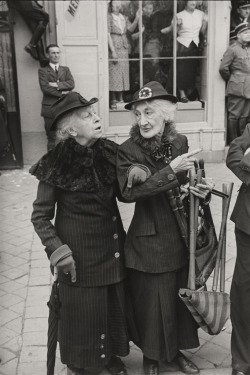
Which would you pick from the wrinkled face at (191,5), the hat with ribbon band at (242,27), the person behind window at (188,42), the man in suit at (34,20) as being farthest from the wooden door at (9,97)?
the hat with ribbon band at (242,27)

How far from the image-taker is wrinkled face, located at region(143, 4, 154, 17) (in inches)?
340

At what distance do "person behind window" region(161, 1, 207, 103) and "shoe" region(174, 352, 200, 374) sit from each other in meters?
6.13

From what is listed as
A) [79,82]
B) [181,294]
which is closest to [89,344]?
[181,294]

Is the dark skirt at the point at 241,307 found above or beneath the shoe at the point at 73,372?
above

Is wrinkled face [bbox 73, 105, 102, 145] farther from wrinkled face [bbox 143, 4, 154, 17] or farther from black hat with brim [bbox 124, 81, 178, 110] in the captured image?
wrinkled face [bbox 143, 4, 154, 17]

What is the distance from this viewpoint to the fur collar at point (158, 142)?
10.6 feet

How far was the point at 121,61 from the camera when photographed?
8.79 meters

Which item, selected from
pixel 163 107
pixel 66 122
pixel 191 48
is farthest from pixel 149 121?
pixel 191 48

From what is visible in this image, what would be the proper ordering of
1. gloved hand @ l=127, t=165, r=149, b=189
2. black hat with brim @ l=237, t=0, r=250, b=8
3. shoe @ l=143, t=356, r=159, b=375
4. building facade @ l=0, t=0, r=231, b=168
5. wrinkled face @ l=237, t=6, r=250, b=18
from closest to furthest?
gloved hand @ l=127, t=165, r=149, b=189 < shoe @ l=143, t=356, r=159, b=375 < building facade @ l=0, t=0, r=231, b=168 < wrinkled face @ l=237, t=6, r=250, b=18 < black hat with brim @ l=237, t=0, r=250, b=8

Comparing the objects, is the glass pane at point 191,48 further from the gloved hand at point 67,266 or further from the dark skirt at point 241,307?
the gloved hand at point 67,266

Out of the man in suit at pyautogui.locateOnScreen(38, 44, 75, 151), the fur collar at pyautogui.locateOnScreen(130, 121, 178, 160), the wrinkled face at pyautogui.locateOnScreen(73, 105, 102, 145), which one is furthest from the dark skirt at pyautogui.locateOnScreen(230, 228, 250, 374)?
the man in suit at pyautogui.locateOnScreen(38, 44, 75, 151)

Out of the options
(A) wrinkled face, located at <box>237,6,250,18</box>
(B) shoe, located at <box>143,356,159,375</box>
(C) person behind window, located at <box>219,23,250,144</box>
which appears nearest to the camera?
(B) shoe, located at <box>143,356,159,375</box>

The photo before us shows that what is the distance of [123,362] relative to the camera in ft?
11.9

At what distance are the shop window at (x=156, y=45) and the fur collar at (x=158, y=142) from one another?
5614 mm
